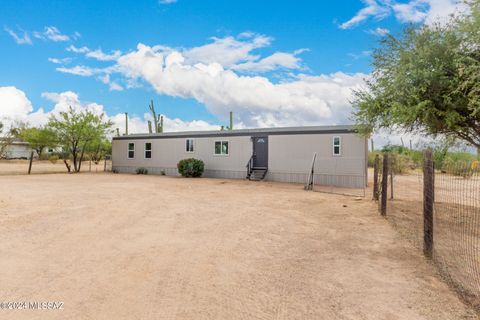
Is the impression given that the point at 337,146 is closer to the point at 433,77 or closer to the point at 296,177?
the point at 296,177

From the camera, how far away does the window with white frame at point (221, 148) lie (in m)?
19.6

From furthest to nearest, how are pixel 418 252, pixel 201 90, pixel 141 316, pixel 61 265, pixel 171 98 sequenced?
pixel 171 98 → pixel 201 90 → pixel 418 252 → pixel 61 265 → pixel 141 316

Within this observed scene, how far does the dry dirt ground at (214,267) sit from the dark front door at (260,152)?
32.7 ft

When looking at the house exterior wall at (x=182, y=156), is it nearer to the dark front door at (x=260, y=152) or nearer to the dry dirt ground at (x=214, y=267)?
the dark front door at (x=260, y=152)

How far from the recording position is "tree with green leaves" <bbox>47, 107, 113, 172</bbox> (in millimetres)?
23469

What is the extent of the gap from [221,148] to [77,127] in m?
12.6

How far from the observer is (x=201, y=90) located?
28.4 metres

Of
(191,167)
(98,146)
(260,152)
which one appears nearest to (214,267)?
(260,152)

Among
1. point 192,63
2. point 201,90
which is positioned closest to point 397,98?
point 192,63

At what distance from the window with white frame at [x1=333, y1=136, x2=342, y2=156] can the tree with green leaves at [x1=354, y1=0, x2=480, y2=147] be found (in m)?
6.58

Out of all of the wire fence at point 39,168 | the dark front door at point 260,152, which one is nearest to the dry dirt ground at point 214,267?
the dark front door at point 260,152

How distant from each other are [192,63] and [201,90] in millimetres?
4083

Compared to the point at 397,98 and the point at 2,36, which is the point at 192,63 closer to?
the point at 2,36

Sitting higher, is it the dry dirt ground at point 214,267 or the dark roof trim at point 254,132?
the dark roof trim at point 254,132
